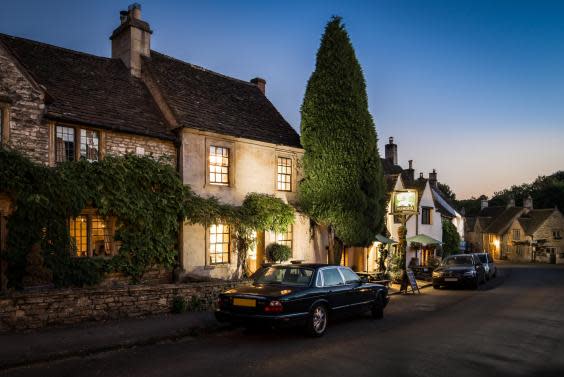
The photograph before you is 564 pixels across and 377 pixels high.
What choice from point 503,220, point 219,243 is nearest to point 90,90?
point 219,243

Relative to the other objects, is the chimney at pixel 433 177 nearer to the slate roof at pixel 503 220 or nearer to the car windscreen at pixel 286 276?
the slate roof at pixel 503 220

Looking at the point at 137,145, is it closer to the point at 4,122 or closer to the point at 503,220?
the point at 4,122

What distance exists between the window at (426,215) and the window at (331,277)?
23627 millimetres

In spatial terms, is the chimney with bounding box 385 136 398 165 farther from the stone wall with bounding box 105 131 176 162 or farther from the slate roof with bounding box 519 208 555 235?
the slate roof with bounding box 519 208 555 235

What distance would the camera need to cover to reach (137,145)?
15.4 metres

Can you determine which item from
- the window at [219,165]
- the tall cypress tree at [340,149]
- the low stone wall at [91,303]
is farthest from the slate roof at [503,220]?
the low stone wall at [91,303]

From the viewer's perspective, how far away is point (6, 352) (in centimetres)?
795

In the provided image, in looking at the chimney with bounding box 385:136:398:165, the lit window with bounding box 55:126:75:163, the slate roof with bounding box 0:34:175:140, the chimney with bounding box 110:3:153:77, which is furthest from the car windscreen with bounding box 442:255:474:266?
the chimney with bounding box 385:136:398:165

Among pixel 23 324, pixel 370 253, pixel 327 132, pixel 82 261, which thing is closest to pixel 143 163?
pixel 82 261

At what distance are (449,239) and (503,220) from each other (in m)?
32.0

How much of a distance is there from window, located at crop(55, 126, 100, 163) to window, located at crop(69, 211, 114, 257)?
6.01 feet

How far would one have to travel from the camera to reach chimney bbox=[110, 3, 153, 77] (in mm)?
18375

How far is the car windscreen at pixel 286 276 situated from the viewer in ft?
33.5

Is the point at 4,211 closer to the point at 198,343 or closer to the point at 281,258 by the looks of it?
the point at 198,343
